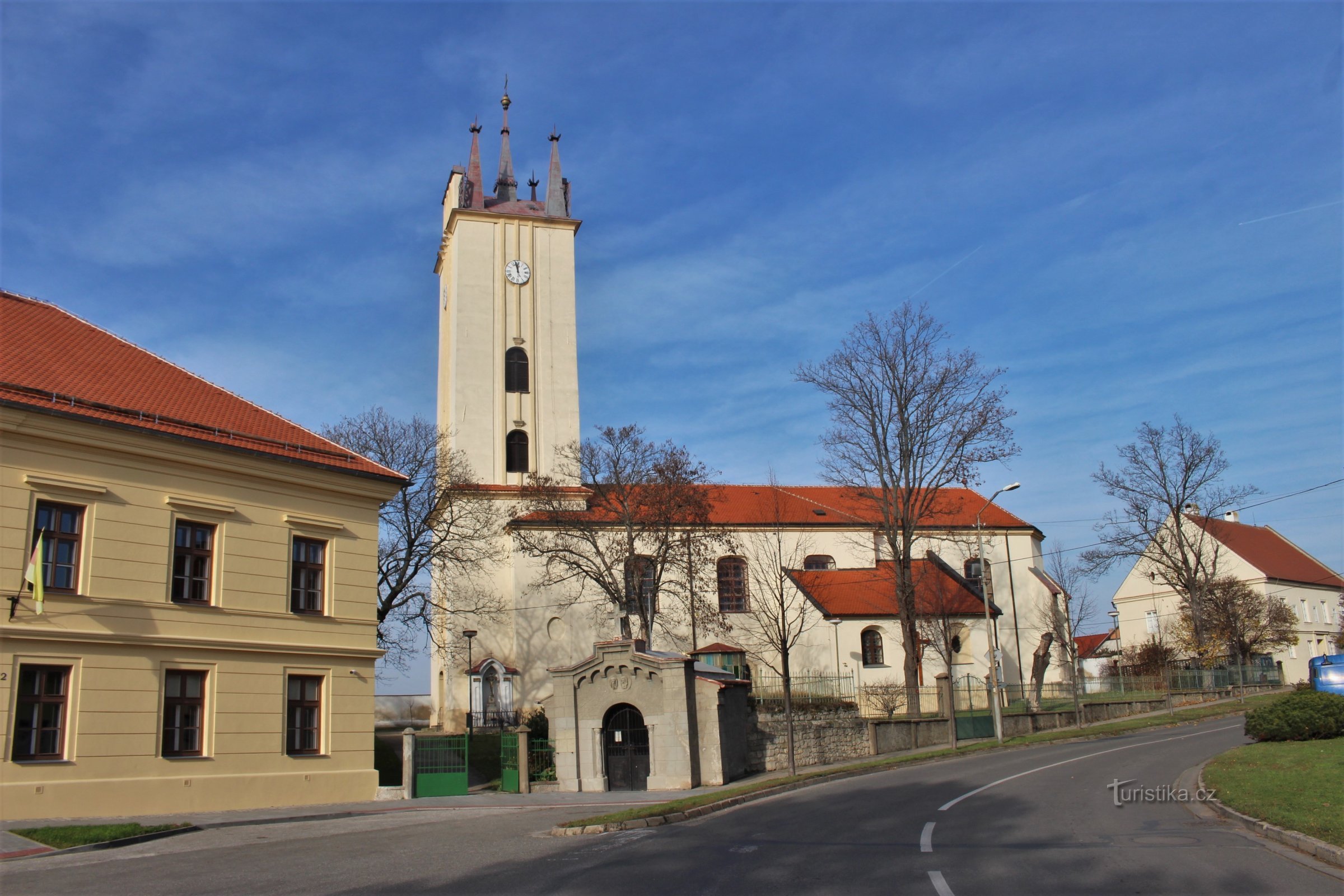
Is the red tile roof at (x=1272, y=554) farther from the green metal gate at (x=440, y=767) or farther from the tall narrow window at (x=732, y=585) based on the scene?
the green metal gate at (x=440, y=767)

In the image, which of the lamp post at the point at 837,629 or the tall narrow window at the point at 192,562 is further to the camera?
the lamp post at the point at 837,629

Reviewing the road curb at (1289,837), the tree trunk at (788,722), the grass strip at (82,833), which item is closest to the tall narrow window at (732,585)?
the tree trunk at (788,722)

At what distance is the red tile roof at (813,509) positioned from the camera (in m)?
50.5


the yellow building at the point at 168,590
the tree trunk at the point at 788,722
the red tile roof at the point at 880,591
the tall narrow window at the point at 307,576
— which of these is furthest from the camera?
the red tile roof at the point at 880,591

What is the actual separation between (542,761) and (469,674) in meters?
15.8

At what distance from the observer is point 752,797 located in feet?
63.5

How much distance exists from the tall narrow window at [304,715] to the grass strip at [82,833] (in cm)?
567

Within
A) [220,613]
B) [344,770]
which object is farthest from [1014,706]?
[220,613]

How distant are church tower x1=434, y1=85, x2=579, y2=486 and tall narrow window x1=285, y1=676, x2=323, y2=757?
24.4 m

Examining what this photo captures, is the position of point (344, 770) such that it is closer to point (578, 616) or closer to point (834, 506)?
point (578, 616)

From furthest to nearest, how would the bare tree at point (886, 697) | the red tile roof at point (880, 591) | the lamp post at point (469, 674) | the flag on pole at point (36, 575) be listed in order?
the red tile roof at point (880, 591) → the lamp post at point (469, 674) → the bare tree at point (886, 697) → the flag on pole at point (36, 575)

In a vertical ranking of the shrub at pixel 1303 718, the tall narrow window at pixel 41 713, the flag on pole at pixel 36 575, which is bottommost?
the shrub at pixel 1303 718

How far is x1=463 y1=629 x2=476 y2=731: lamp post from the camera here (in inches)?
1506

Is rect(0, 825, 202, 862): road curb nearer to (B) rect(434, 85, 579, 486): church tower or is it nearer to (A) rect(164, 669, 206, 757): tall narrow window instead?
(A) rect(164, 669, 206, 757): tall narrow window
